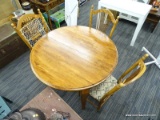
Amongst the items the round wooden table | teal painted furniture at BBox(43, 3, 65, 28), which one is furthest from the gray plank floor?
teal painted furniture at BBox(43, 3, 65, 28)

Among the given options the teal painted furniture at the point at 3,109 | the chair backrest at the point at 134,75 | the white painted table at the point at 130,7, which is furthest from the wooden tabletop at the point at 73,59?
the white painted table at the point at 130,7

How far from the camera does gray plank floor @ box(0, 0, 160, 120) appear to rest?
5.60 ft

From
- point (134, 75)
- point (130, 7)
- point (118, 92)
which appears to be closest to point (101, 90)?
point (134, 75)

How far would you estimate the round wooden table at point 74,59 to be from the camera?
3.92 ft

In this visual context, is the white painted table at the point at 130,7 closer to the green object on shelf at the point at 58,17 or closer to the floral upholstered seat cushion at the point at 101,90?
the green object on shelf at the point at 58,17

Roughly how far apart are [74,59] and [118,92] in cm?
98

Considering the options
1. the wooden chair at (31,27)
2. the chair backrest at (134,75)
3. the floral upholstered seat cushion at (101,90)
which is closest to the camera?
the chair backrest at (134,75)

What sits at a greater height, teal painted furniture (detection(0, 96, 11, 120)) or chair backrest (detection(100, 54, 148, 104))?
chair backrest (detection(100, 54, 148, 104))

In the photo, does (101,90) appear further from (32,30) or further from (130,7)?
(130,7)

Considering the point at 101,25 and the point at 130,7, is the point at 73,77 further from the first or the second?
the point at 130,7

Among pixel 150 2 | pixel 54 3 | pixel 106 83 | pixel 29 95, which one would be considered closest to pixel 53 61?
pixel 106 83

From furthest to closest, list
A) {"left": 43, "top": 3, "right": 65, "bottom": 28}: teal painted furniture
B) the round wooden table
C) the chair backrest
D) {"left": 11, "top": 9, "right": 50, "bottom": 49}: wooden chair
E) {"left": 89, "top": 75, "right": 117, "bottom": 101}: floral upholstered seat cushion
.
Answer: {"left": 43, "top": 3, "right": 65, "bottom": 28}: teal painted furniture, {"left": 11, "top": 9, "right": 50, "bottom": 49}: wooden chair, {"left": 89, "top": 75, "right": 117, "bottom": 101}: floral upholstered seat cushion, the round wooden table, the chair backrest

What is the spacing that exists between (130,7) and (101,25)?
69 centimetres

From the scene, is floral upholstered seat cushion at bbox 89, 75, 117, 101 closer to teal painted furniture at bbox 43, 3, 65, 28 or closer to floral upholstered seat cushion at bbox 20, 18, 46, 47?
floral upholstered seat cushion at bbox 20, 18, 46, 47
